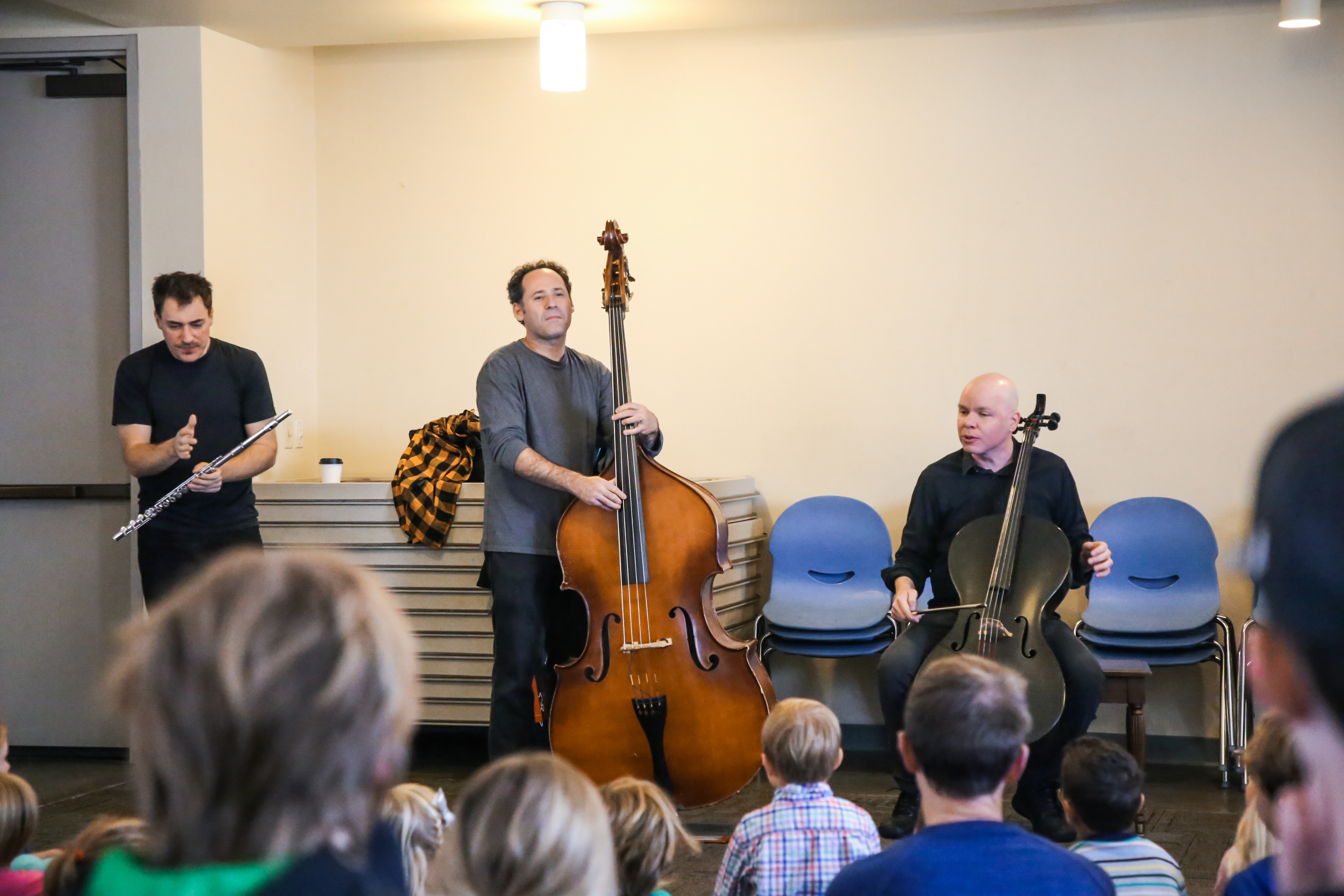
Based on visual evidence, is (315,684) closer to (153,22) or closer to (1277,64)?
(153,22)

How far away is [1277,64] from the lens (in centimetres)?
432

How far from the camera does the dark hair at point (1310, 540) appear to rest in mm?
462

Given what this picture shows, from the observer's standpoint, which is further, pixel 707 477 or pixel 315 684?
pixel 707 477

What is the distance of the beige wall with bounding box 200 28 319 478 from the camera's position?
14.4ft

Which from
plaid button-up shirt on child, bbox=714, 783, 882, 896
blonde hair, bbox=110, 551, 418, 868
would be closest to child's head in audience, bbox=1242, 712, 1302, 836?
plaid button-up shirt on child, bbox=714, 783, 882, 896

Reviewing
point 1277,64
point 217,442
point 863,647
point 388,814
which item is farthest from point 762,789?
point 1277,64

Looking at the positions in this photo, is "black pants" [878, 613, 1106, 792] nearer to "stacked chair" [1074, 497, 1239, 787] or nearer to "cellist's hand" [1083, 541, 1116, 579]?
"cellist's hand" [1083, 541, 1116, 579]

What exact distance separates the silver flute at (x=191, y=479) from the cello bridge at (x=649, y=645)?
1114 millimetres

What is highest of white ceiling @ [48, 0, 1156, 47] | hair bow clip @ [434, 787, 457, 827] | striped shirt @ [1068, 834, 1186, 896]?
white ceiling @ [48, 0, 1156, 47]

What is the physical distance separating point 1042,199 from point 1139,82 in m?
0.50

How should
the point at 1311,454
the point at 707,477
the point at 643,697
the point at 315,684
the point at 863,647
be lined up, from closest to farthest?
the point at 1311,454 → the point at 315,684 → the point at 643,697 → the point at 863,647 → the point at 707,477

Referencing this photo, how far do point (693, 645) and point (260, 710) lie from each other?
2.41 meters

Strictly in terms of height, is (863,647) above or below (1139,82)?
below

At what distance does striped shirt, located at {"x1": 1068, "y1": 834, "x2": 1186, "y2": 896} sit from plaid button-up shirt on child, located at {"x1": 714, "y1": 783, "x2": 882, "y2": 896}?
34cm
